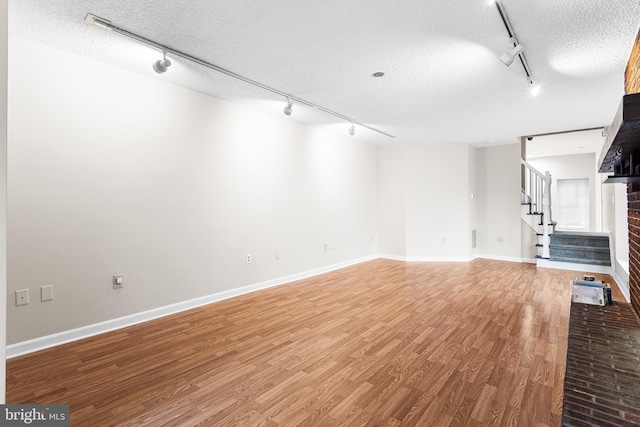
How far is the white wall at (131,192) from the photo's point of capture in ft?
8.65

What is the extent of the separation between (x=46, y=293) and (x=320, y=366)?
250 cm

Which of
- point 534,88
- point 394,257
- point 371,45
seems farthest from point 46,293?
point 394,257

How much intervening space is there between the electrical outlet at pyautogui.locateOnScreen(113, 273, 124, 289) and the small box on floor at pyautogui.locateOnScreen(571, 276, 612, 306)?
4.33 m

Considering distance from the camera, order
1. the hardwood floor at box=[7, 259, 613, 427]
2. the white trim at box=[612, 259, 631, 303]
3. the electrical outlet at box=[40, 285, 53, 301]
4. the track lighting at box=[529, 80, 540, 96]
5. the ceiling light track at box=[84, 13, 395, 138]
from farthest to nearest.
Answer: the white trim at box=[612, 259, 631, 303] → the track lighting at box=[529, 80, 540, 96] → the electrical outlet at box=[40, 285, 53, 301] → the ceiling light track at box=[84, 13, 395, 138] → the hardwood floor at box=[7, 259, 613, 427]

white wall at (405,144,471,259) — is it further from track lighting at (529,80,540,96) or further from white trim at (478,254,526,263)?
track lighting at (529,80,540,96)

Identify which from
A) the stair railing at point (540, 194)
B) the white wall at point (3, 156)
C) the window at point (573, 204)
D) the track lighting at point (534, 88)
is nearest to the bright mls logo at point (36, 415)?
the white wall at point (3, 156)

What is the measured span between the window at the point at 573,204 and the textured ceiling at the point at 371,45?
21.1 feet

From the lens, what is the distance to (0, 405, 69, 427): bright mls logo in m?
1.57

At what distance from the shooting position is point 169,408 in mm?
1909

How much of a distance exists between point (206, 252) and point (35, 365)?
1813 mm

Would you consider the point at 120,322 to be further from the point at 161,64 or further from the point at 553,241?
the point at 553,241

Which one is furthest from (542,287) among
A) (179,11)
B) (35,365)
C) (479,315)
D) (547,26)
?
(35,365)

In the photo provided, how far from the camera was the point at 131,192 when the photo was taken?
322 cm

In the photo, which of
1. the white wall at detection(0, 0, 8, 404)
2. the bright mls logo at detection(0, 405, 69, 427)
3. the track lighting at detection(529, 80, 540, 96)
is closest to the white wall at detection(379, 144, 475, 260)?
the track lighting at detection(529, 80, 540, 96)
